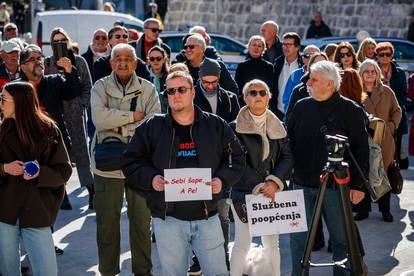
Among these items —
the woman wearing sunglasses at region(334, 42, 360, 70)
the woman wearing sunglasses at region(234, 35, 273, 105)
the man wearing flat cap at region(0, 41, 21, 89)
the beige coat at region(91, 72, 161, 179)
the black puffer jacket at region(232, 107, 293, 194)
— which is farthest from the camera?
the woman wearing sunglasses at region(234, 35, 273, 105)

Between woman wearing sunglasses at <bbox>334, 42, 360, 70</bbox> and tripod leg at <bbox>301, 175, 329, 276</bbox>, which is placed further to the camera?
woman wearing sunglasses at <bbox>334, 42, 360, 70</bbox>

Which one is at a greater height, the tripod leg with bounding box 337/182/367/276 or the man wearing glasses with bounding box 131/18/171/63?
the man wearing glasses with bounding box 131/18/171/63

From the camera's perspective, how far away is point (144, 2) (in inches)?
1420

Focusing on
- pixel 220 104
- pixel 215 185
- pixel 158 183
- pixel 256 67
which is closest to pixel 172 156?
pixel 158 183

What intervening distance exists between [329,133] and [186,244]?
151cm

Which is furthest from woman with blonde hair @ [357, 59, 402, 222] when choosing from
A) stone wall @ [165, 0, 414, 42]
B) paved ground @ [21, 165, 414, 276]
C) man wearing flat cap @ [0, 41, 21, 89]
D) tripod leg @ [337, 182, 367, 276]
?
stone wall @ [165, 0, 414, 42]

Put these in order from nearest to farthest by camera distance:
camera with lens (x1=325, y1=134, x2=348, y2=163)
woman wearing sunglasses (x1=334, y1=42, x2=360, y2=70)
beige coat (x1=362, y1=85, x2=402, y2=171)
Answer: camera with lens (x1=325, y1=134, x2=348, y2=163) → beige coat (x1=362, y1=85, x2=402, y2=171) → woman wearing sunglasses (x1=334, y1=42, x2=360, y2=70)

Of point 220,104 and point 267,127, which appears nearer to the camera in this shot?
point 267,127

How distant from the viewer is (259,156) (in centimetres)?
793

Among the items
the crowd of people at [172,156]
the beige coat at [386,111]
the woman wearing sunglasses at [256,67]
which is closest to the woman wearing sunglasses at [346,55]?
the beige coat at [386,111]

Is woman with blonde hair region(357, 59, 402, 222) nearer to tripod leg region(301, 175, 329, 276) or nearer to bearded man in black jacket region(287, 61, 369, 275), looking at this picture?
bearded man in black jacket region(287, 61, 369, 275)

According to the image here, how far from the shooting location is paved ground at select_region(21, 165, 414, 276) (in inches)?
359

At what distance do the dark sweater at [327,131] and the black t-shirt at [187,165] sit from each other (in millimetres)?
1261

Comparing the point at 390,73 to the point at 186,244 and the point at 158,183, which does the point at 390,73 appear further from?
the point at 158,183
